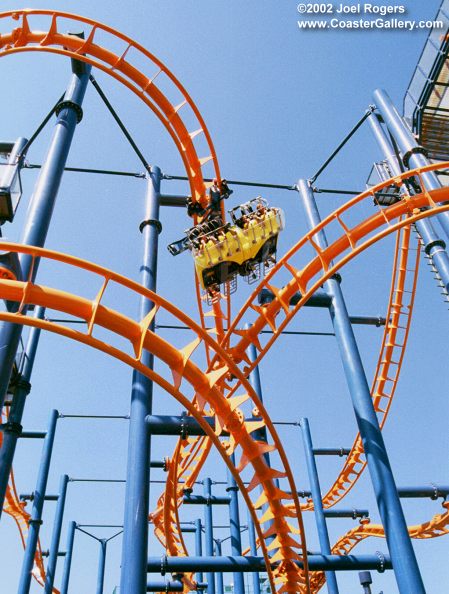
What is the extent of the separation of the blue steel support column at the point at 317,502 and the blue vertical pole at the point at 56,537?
6.33 meters

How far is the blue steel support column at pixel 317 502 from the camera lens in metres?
10.5

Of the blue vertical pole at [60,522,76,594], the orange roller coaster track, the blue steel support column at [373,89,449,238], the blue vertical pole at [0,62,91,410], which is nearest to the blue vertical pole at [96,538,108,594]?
the blue vertical pole at [60,522,76,594]

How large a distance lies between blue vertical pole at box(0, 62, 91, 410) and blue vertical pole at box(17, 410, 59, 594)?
25.1ft

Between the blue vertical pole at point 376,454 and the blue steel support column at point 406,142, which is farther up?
the blue steel support column at point 406,142

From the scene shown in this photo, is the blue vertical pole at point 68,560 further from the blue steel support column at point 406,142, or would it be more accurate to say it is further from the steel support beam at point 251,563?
the blue steel support column at point 406,142

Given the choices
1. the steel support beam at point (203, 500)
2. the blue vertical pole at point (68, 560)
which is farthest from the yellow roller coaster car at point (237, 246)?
the blue vertical pole at point (68, 560)

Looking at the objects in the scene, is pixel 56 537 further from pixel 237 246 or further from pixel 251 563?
pixel 237 246

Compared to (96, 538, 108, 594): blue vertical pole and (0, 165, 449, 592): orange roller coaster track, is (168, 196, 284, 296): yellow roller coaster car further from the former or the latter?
(96, 538, 108, 594): blue vertical pole

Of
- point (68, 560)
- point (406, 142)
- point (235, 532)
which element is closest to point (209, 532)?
point (235, 532)

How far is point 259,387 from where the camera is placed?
1067 centimetres

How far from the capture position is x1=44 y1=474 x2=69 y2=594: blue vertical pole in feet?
40.6

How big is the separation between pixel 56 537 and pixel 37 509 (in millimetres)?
2204

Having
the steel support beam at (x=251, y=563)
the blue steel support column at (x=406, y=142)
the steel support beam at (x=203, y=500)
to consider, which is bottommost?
the steel support beam at (x=251, y=563)

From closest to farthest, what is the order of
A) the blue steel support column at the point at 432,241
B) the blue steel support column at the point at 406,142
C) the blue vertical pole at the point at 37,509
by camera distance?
the blue steel support column at the point at 406,142, the blue steel support column at the point at 432,241, the blue vertical pole at the point at 37,509
